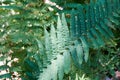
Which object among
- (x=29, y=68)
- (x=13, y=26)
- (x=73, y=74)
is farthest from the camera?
(x=13, y=26)

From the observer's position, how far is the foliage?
2.49 feet

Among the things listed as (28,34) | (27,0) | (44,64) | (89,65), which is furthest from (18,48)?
(44,64)

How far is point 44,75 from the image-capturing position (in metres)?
0.76

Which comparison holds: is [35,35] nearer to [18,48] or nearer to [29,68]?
[18,48]

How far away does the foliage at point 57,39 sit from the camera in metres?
0.76

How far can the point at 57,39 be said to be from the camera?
76 centimetres

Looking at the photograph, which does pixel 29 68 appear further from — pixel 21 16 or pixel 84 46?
pixel 21 16

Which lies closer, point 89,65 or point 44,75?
point 44,75

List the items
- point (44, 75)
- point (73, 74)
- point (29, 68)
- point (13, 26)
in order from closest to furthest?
point (44, 75), point (29, 68), point (73, 74), point (13, 26)

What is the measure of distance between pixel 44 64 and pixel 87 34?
153 millimetres

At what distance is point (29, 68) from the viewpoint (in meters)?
0.88

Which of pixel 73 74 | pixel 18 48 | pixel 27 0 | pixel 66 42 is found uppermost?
pixel 27 0

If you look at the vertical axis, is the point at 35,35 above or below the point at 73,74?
above

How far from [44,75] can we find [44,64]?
0.10ft
